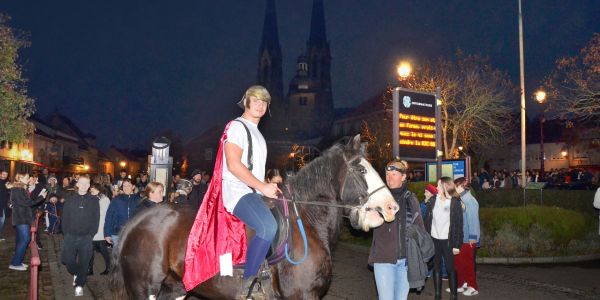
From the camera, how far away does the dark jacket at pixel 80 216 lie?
923 centimetres

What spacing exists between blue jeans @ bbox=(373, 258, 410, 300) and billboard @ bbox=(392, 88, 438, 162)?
8.71 m

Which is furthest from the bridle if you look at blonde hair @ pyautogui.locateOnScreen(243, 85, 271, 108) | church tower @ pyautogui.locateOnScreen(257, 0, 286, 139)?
church tower @ pyautogui.locateOnScreen(257, 0, 286, 139)

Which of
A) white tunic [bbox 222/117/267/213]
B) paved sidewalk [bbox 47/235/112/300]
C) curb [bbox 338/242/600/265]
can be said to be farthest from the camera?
curb [bbox 338/242/600/265]

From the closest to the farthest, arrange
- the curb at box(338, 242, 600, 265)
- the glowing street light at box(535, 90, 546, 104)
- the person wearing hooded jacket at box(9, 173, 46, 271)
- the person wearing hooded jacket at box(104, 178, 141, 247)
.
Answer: the person wearing hooded jacket at box(104, 178, 141, 247), the person wearing hooded jacket at box(9, 173, 46, 271), the curb at box(338, 242, 600, 265), the glowing street light at box(535, 90, 546, 104)

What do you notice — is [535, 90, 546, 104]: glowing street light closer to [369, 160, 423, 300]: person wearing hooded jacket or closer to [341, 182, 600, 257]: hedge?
[341, 182, 600, 257]: hedge

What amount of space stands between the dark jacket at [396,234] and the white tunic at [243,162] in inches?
73.1

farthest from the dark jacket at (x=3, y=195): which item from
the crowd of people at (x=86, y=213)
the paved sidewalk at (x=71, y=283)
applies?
the paved sidewalk at (x=71, y=283)

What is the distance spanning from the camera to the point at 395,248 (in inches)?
232

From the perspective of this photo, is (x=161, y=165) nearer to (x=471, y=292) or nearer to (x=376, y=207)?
(x=471, y=292)

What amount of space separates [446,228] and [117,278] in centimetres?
569

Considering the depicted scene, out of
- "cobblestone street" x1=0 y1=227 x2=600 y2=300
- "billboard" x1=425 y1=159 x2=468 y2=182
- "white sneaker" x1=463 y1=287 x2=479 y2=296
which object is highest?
"billboard" x1=425 y1=159 x2=468 y2=182

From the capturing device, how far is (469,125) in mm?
26016

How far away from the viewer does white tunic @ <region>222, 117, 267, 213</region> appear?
478 cm

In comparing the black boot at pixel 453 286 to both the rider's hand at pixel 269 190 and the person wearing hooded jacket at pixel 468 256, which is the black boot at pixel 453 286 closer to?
the person wearing hooded jacket at pixel 468 256
